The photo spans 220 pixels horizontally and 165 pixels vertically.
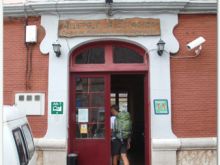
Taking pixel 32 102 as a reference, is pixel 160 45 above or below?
above

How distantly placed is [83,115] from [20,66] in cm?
215

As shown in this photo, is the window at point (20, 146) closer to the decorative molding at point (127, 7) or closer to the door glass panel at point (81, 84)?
the door glass panel at point (81, 84)

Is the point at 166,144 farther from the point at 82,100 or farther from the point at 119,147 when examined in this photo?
the point at 82,100

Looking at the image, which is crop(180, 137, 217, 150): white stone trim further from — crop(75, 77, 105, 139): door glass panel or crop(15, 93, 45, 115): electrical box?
crop(15, 93, 45, 115): electrical box

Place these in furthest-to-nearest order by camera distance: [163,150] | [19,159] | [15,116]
A: [163,150]
[15,116]
[19,159]

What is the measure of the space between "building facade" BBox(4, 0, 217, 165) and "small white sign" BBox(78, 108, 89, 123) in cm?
3

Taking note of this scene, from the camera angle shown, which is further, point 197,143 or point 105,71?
point 105,71

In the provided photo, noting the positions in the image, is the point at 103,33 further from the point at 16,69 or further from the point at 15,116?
the point at 15,116

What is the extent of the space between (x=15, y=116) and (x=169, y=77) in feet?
19.3

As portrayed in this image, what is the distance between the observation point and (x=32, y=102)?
412 inches

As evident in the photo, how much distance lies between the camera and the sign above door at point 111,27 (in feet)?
34.1

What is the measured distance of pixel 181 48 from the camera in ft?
34.2

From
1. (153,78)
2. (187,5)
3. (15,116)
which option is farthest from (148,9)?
(15,116)

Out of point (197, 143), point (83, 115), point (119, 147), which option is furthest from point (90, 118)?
point (197, 143)
